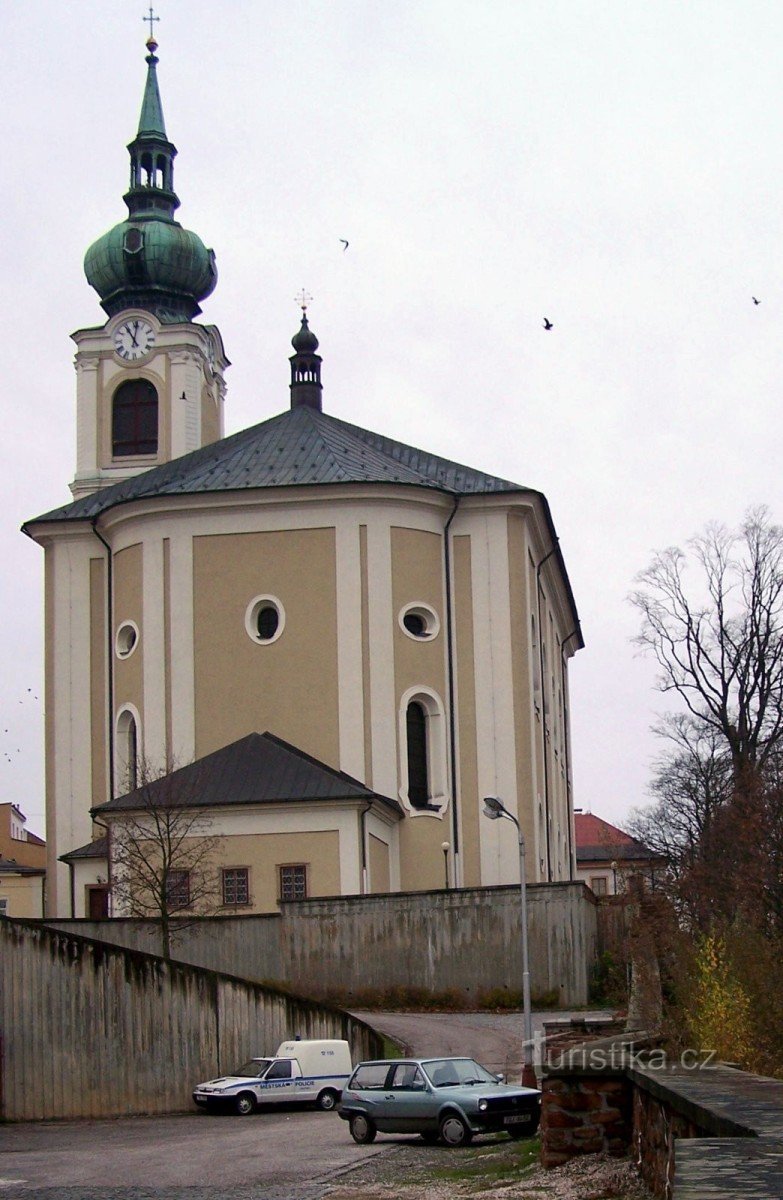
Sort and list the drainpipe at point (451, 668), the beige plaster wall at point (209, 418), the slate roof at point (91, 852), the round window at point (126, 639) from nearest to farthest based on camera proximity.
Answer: the slate roof at point (91, 852) < the drainpipe at point (451, 668) < the round window at point (126, 639) < the beige plaster wall at point (209, 418)

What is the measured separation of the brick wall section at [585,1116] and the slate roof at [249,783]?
93.0 ft

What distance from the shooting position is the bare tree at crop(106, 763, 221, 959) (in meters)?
39.1

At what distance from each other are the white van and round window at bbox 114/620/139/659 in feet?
77.0

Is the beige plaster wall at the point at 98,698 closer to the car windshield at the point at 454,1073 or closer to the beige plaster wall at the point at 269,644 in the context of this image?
the beige plaster wall at the point at 269,644

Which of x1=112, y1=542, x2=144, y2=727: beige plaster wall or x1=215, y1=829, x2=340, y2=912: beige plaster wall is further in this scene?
x1=112, y1=542, x2=144, y2=727: beige plaster wall

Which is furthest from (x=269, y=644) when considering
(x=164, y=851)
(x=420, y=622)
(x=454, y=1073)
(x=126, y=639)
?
(x=454, y=1073)

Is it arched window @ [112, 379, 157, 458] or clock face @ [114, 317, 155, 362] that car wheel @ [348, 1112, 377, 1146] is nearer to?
arched window @ [112, 379, 157, 458]

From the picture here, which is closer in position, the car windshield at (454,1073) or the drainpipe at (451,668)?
the car windshield at (454,1073)

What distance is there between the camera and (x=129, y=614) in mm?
48375

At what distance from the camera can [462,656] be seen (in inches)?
1844

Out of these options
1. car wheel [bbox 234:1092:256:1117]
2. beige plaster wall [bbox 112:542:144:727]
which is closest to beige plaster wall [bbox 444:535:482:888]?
beige plaster wall [bbox 112:542:144:727]

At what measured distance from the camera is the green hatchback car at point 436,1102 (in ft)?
61.1

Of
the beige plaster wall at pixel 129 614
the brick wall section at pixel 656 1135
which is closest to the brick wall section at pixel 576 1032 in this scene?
the brick wall section at pixel 656 1135

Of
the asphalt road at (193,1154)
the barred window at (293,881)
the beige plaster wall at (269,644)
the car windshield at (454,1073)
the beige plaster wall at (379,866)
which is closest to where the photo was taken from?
the asphalt road at (193,1154)
